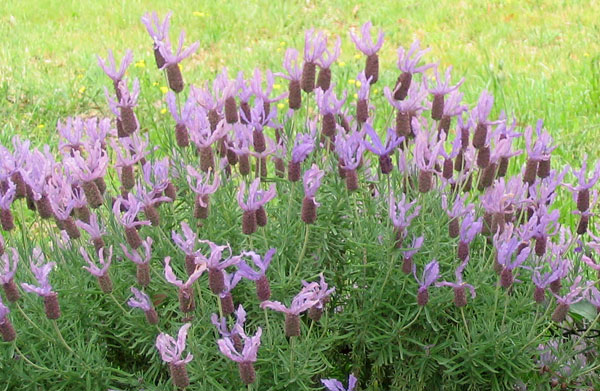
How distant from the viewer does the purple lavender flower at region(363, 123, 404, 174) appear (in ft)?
6.24

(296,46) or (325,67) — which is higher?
(325,67)

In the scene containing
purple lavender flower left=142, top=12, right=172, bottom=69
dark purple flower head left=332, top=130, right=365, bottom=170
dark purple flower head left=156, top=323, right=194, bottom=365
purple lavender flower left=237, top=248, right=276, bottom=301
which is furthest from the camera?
purple lavender flower left=142, top=12, right=172, bottom=69

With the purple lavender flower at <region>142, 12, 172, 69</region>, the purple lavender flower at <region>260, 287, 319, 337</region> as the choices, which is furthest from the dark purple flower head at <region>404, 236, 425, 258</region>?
the purple lavender flower at <region>142, 12, 172, 69</region>

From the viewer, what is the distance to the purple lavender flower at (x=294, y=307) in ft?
5.46

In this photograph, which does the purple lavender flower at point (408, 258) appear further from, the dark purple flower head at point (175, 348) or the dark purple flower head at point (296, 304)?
the dark purple flower head at point (175, 348)

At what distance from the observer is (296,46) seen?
6.12m

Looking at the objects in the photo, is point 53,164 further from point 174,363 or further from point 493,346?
point 493,346

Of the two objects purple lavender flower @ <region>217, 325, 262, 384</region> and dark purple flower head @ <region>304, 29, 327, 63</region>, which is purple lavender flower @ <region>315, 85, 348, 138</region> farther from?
purple lavender flower @ <region>217, 325, 262, 384</region>

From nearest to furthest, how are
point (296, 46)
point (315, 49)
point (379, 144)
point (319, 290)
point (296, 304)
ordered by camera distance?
1. point (296, 304)
2. point (319, 290)
3. point (379, 144)
4. point (315, 49)
5. point (296, 46)

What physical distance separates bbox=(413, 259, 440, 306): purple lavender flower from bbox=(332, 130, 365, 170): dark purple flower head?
28 centimetres

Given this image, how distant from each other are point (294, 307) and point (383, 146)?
487 millimetres

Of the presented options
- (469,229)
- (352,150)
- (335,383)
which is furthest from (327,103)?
(335,383)

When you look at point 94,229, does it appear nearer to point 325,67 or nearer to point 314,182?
point 314,182

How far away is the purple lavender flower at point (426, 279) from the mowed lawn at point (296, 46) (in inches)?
93.7
